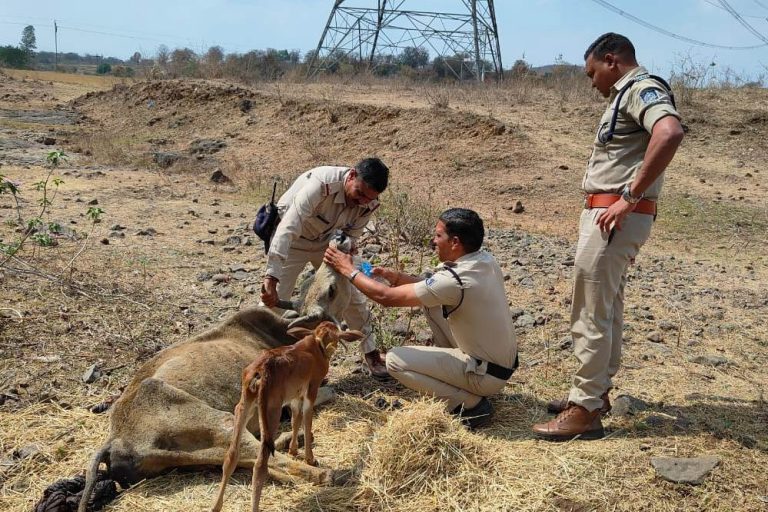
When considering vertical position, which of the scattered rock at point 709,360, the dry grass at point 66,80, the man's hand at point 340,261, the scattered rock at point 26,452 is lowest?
the scattered rock at point 26,452

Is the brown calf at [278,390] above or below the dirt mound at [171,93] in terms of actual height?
below

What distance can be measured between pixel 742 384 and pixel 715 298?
89.0 inches

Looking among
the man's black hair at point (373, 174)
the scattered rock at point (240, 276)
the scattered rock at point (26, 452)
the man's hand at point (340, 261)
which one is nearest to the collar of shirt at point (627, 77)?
the man's black hair at point (373, 174)

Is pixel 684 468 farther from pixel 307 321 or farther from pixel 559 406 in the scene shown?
pixel 307 321

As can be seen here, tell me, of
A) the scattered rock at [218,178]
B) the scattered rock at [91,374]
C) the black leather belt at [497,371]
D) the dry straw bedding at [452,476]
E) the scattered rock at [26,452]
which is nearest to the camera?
the dry straw bedding at [452,476]

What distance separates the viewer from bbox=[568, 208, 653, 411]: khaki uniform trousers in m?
4.20

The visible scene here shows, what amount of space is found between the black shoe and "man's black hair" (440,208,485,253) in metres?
1.12

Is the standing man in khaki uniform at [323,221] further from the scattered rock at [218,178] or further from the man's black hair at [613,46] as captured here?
the scattered rock at [218,178]

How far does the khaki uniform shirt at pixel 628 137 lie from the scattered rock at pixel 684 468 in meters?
1.56

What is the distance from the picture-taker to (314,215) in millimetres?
5488

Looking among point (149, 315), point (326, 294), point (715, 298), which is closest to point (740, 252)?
point (715, 298)

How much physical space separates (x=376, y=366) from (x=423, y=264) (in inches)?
119

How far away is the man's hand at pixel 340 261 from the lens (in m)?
4.82

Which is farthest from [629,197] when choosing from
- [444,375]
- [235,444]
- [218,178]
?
[218,178]
